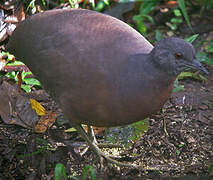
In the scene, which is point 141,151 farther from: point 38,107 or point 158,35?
point 158,35

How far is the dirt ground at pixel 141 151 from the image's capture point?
3.08 m

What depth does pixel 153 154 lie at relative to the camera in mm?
3297

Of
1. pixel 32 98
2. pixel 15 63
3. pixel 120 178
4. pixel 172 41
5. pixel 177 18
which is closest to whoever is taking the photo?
pixel 172 41

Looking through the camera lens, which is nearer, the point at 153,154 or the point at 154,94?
the point at 154,94

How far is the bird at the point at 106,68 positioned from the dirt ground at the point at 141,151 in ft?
1.73

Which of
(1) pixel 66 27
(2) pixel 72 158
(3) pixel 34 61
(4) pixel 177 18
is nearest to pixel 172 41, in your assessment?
(1) pixel 66 27

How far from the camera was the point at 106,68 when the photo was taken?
262cm

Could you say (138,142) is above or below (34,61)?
below

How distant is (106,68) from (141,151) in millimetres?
1066

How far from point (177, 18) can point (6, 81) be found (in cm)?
269

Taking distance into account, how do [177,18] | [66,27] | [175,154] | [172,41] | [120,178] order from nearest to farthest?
[172,41], [66,27], [120,178], [175,154], [177,18]

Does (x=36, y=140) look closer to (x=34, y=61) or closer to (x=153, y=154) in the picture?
(x=34, y=61)

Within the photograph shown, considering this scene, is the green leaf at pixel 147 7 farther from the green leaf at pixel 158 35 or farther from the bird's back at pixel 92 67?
the bird's back at pixel 92 67

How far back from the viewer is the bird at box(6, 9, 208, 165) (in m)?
2.61
